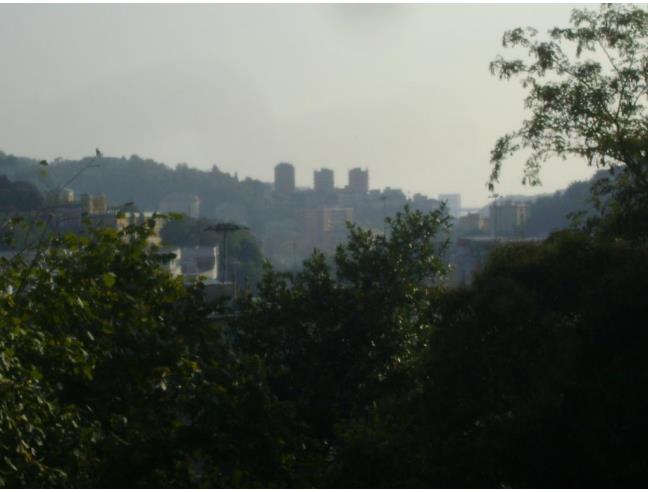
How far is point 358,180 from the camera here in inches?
7032

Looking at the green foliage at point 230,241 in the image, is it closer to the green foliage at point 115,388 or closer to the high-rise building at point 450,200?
the high-rise building at point 450,200

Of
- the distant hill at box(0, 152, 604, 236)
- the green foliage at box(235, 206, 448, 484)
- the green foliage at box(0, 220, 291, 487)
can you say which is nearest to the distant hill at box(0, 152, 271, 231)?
the distant hill at box(0, 152, 604, 236)

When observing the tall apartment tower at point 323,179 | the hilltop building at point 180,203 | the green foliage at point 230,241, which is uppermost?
the tall apartment tower at point 323,179

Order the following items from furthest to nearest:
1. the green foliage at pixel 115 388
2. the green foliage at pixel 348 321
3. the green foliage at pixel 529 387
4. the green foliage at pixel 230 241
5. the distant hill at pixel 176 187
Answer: the distant hill at pixel 176 187 < the green foliage at pixel 230 241 < the green foliage at pixel 348 321 < the green foliage at pixel 529 387 < the green foliage at pixel 115 388

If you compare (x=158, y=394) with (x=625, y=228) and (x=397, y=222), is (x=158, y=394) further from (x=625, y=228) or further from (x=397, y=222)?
(x=397, y=222)

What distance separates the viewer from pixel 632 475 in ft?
28.0

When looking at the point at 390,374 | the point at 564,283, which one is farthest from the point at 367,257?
the point at 564,283

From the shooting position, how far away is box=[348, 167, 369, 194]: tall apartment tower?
177 metres

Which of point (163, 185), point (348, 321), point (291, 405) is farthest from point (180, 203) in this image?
point (291, 405)

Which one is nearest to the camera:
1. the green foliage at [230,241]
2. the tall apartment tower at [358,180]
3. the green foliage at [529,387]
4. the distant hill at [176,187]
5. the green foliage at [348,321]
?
the green foliage at [529,387]

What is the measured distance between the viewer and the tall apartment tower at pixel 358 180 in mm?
177000

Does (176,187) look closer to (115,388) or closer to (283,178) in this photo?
→ (283,178)

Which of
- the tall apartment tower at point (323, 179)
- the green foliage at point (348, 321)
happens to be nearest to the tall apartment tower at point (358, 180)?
the tall apartment tower at point (323, 179)

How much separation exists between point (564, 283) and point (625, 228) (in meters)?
3.44
